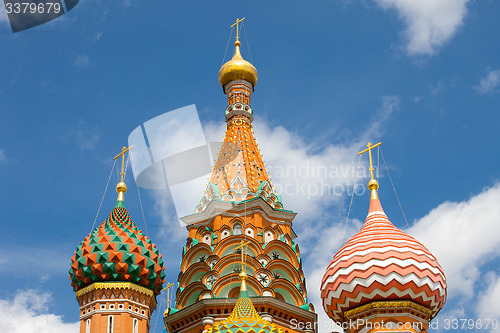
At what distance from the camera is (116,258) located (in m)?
20.6

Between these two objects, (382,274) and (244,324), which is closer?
(382,274)

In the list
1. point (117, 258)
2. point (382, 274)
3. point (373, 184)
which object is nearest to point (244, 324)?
point (382, 274)

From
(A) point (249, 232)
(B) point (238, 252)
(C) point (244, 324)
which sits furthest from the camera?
(A) point (249, 232)

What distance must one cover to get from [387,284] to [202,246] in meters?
6.88

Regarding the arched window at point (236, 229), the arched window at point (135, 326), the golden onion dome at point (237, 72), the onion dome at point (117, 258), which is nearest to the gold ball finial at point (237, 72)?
the golden onion dome at point (237, 72)

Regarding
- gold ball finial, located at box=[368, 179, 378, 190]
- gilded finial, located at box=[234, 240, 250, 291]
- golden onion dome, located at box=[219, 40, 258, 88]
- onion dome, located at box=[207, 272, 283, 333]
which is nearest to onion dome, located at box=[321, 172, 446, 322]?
onion dome, located at box=[207, 272, 283, 333]

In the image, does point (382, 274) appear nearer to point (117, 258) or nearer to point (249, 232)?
point (249, 232)

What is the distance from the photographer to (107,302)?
20484 mm

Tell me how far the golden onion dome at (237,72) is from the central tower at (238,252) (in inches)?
76.0

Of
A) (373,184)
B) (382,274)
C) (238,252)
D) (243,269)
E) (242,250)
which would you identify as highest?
(373,184)

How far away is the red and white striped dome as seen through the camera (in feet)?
58.8

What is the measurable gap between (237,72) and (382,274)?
37.4ft

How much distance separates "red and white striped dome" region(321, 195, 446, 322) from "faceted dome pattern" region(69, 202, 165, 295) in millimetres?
4766

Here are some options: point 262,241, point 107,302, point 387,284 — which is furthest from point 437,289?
point 107,302
